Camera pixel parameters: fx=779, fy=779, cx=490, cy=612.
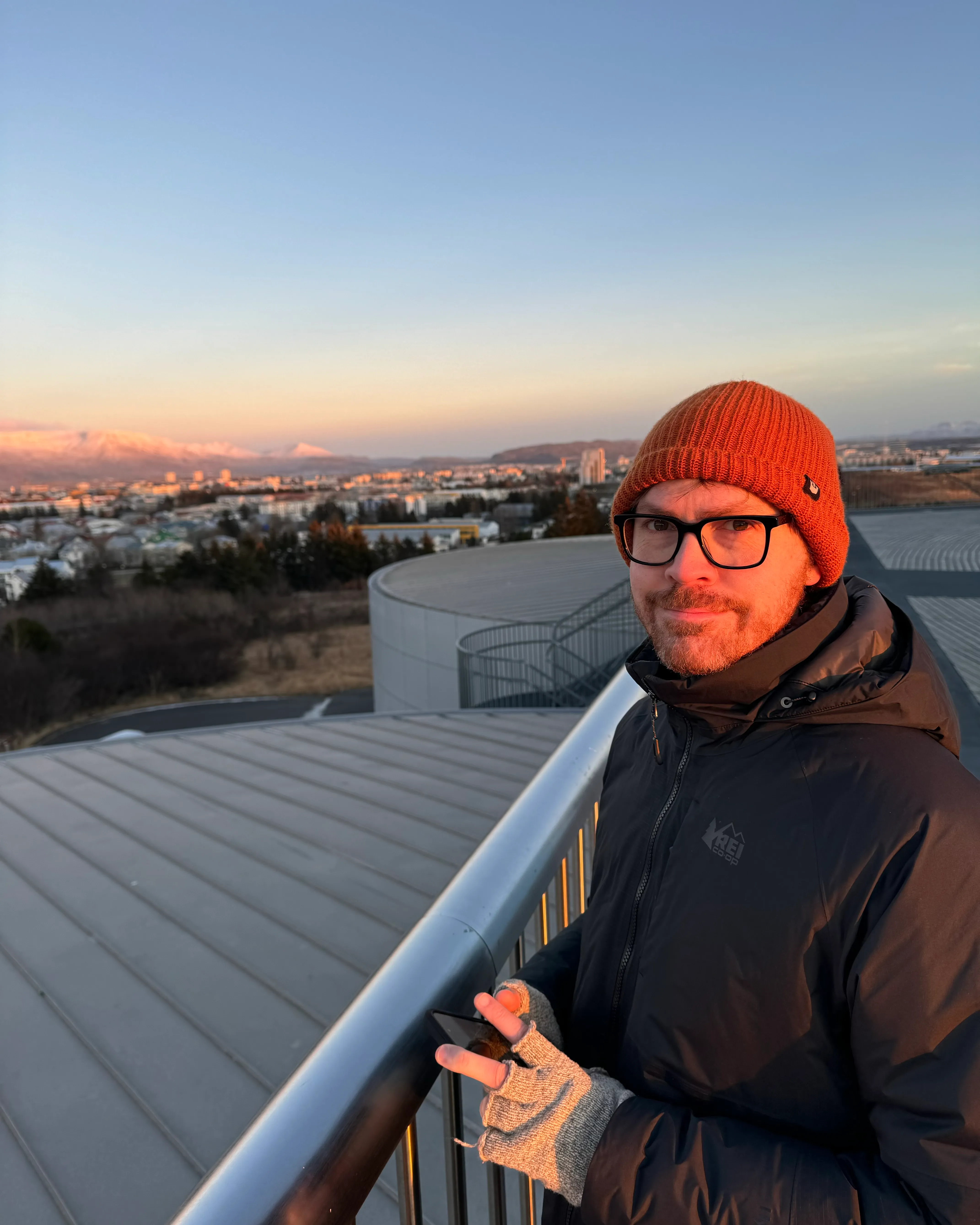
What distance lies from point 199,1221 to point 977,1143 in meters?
0.80

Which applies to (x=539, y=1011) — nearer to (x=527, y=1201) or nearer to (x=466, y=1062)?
(x=466, y=1062)

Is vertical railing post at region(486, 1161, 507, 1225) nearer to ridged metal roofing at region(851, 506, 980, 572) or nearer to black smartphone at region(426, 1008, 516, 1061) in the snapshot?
Result: black smartphone at region(426, 1008, 516, 1061)

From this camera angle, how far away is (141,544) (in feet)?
265

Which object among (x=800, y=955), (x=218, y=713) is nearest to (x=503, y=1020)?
(x=800, y=955)

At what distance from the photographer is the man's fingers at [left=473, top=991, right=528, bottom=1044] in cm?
100

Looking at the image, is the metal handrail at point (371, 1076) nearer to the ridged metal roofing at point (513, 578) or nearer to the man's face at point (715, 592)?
the man's face at point (715, 592)

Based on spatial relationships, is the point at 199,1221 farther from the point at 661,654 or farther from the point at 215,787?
the point at 215,787

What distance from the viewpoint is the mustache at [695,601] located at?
1.23 m

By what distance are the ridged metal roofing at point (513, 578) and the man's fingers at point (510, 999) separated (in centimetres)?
1152

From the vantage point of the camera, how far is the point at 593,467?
270ft

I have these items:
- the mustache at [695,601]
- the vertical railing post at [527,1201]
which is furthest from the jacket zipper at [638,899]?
the vertical railing post at [527,1201]

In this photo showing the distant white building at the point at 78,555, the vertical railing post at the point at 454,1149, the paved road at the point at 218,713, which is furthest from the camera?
the distant white building at the point at 78,555

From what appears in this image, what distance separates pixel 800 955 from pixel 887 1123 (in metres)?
0.19

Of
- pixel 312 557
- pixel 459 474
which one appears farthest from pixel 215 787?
pixel 459 474
